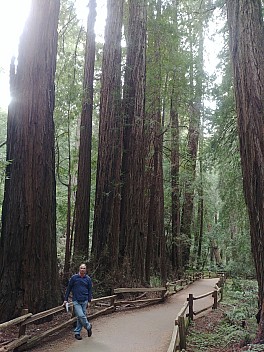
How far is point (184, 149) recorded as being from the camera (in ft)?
87.6

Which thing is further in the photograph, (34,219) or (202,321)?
(202,321)

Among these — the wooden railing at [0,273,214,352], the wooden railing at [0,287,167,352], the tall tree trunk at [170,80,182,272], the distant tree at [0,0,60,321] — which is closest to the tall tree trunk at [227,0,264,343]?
the wooden railing at [0,273,214,352]

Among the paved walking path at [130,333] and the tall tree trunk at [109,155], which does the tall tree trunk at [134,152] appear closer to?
the tall tree trunk at [109,155]

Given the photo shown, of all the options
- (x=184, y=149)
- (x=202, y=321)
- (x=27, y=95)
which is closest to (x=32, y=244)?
(x=27, y=95)

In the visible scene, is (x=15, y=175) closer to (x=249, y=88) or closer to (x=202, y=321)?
(x=249, y=88)

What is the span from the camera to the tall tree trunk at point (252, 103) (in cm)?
653

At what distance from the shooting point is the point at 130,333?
8.85 metres

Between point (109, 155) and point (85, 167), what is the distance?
1.09 metres

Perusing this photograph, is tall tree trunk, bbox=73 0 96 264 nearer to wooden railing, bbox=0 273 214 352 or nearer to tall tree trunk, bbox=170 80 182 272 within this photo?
wooden railing, bbox=0 273 214 352

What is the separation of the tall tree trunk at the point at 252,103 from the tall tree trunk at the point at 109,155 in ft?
23.1

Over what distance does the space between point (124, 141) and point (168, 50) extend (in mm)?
5367

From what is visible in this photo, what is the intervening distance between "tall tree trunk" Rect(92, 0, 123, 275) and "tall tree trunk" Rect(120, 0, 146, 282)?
0.50 m

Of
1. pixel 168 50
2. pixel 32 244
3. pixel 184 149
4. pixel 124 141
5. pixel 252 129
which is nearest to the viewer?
pixel 252 129

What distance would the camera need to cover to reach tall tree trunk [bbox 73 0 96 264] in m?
13.8
